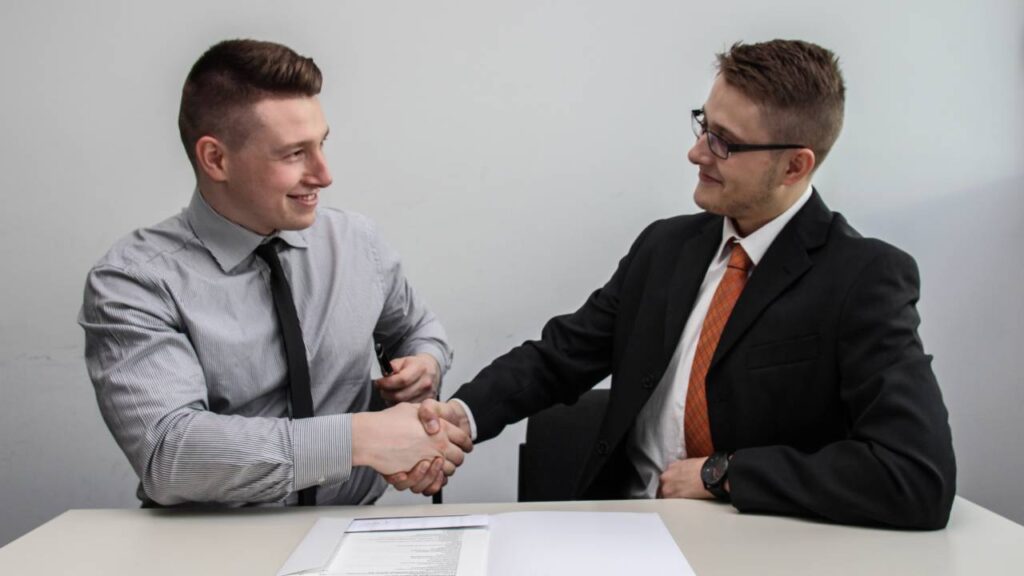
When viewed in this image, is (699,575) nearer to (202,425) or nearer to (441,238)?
(202,425)

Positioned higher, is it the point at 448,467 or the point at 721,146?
the point at 721,146

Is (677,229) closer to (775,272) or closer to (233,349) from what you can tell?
(775,272)

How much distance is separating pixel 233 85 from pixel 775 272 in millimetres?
1153

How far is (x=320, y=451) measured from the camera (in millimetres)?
1540

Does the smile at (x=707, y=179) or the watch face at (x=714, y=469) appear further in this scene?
the smile at (x=707, y=179)

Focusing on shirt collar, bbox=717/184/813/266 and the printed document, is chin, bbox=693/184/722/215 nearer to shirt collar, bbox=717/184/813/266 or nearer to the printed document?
shirt collar, bbox=717/184/813/266

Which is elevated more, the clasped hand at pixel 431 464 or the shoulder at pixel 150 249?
the shoulder at pixel 150 249

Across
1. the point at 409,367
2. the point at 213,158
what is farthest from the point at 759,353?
the point at 213,158

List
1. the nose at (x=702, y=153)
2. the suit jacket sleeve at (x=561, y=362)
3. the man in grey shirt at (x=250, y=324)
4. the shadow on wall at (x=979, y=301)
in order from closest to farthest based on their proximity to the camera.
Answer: the man in grey shirt at (x=250, y=324) < the nose at (x=702, y=153) < the suit jacket sleeve at (x=561, y=362) < the shadow on wall at (x=979, y=301)

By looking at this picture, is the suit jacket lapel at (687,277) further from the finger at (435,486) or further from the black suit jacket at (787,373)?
the finger at (435,486)

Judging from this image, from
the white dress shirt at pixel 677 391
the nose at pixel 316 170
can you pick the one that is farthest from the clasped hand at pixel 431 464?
the nose at pixel 316 170

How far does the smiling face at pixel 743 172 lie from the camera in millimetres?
1812

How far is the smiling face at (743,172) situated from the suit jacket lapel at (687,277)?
0.10 metres

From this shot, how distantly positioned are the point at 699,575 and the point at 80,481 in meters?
2.27
